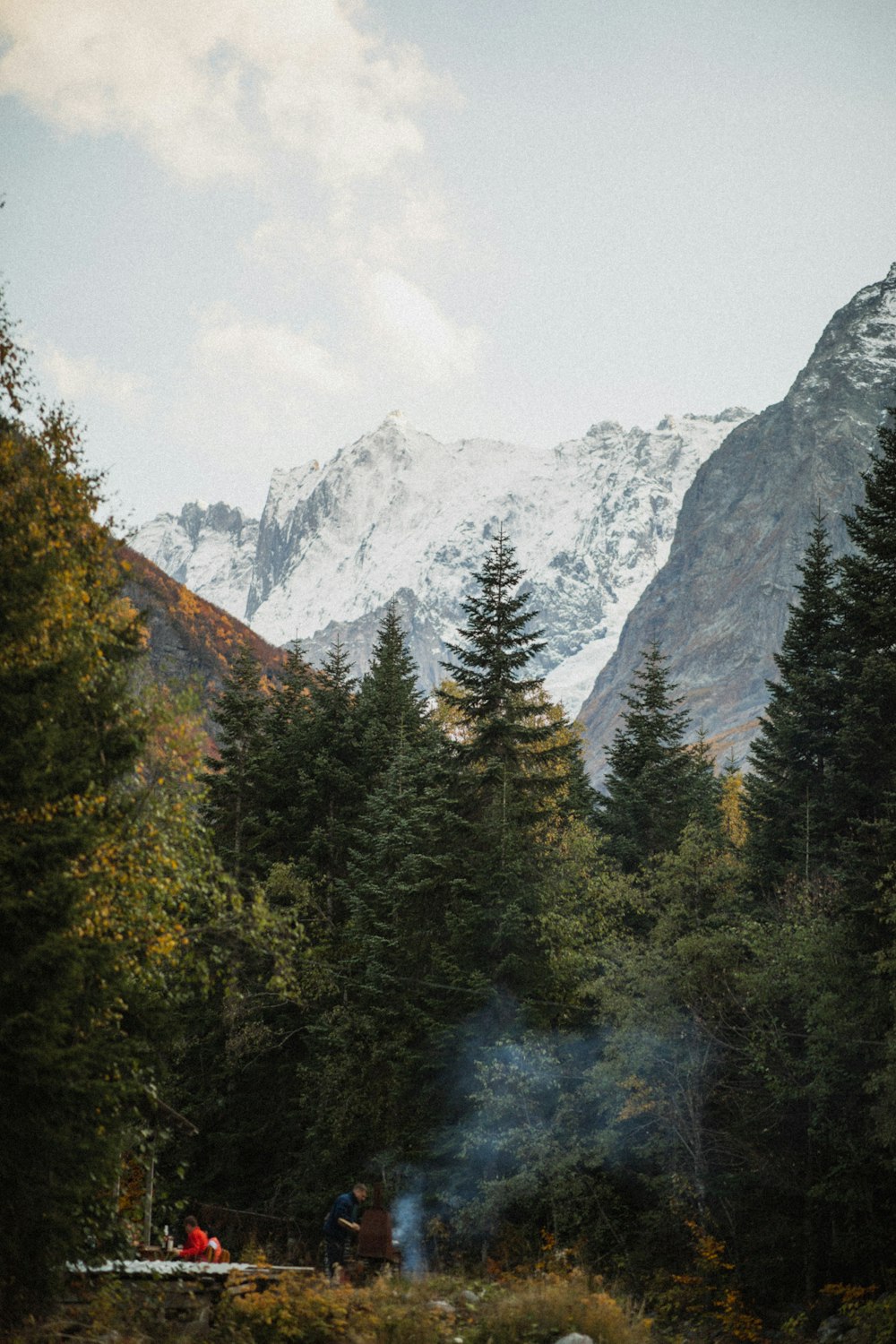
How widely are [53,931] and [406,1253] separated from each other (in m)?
18.0

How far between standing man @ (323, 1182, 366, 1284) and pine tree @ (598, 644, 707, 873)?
61.9 feet

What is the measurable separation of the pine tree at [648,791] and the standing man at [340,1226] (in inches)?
743

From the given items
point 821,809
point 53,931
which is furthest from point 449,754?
point 53,931

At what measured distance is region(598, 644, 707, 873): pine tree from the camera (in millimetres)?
34281

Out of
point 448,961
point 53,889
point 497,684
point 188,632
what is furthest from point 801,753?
point 188,632

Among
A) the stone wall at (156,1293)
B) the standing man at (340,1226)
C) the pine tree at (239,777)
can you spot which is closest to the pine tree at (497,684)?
the pine tree at (239,777)

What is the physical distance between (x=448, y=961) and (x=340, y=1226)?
1076 centimetres

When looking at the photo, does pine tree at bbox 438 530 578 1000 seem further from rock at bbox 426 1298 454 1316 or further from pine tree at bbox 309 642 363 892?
rock at bbox 426 1298 454 1316

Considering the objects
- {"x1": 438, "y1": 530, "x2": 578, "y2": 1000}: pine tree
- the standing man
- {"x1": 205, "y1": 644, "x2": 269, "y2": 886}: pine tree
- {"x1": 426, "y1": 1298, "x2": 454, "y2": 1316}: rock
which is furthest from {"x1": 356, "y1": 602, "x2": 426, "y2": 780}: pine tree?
{"x1": 426, "y1": 1298, "x2": 454, "y2": 1316}: rock

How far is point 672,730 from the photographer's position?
37031mm

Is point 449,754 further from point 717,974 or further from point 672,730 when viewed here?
point 672,730

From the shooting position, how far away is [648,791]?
114 feet

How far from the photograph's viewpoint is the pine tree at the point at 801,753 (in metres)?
27.0

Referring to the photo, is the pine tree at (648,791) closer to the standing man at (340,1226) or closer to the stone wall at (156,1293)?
the standing man at (340,1226)
